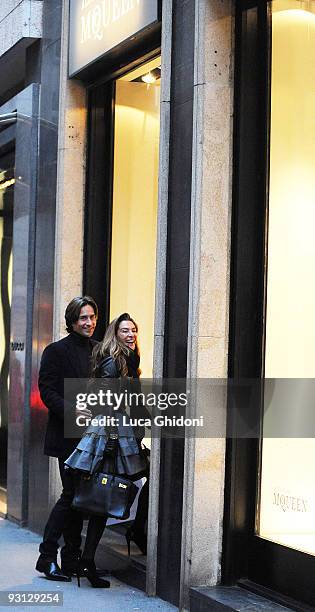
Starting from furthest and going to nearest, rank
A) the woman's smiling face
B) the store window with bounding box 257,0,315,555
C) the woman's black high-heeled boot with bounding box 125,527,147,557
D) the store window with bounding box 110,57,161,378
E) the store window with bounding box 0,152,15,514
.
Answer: the store window with bounding box 0,152,15,514 → the store window with bounding box 110,57,161,378 → the woman's black high-heeled boot with bounding box 125,527,147,557 → the woman's smiling face → the store window with bounding box 257,0,315,555

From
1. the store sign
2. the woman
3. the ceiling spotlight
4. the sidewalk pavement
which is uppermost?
the store sign

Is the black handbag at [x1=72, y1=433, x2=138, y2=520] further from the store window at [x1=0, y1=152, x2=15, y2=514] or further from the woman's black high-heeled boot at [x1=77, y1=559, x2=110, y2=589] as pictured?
the store window at [x1=0, y1=152, x2=15, y2=514]

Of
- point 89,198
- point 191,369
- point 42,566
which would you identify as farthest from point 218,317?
point 89,198

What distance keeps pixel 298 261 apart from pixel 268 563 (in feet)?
5.79

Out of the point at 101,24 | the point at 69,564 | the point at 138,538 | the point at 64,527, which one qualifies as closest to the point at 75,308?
the point at 64,527

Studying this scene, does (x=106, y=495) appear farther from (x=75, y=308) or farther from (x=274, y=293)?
(x=274, y=293)

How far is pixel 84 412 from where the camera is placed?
7.41 metres

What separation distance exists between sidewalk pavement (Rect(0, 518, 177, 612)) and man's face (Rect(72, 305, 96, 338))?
5.64ft

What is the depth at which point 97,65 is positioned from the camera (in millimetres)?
8625

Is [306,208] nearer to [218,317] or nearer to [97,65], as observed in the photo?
[218,317]

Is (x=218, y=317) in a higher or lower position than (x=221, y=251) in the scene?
lower

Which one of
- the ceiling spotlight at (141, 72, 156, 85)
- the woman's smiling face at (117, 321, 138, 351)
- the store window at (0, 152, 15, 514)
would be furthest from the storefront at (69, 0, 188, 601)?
the store window at (0, 152, 15, 514)

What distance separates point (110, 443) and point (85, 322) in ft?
3.58

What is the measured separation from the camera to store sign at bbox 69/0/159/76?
7641 mm
